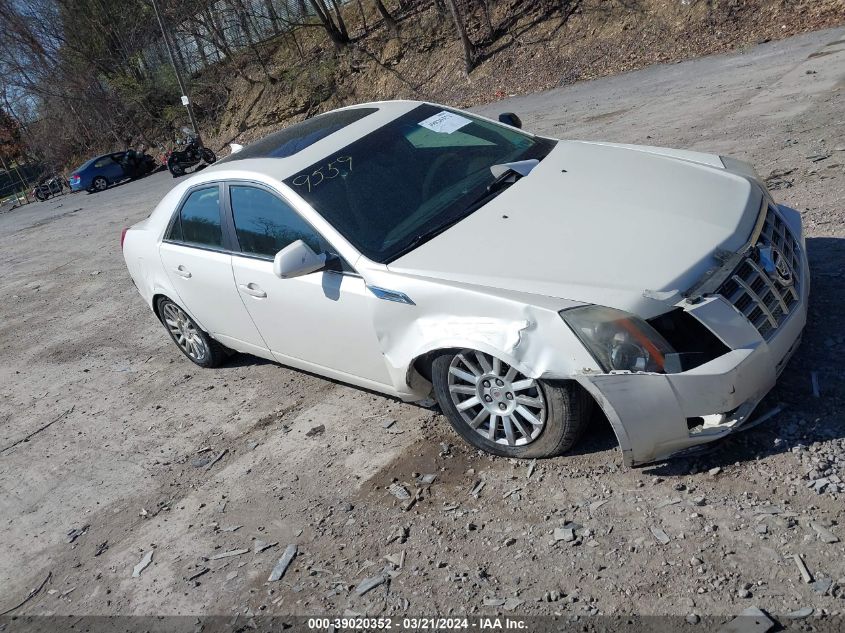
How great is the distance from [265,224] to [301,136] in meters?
0.85

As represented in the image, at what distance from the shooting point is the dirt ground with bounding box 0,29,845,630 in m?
3.15

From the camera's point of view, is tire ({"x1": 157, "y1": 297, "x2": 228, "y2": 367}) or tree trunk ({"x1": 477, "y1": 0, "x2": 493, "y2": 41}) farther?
tree trunk ({"x1": 477, "y1": 0, "x2": 493, "y2": 41})

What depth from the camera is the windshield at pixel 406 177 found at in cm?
442

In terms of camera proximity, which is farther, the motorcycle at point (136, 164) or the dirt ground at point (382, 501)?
the motorcycle at point (136, 164)

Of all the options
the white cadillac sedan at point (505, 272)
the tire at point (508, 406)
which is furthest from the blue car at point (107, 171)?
the tire at point (508, 406)

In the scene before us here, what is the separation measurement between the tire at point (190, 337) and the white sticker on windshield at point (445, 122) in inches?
96.3

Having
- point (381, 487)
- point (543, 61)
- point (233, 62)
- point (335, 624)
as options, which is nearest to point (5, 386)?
point (381, 487)

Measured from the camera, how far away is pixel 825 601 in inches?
A: 109

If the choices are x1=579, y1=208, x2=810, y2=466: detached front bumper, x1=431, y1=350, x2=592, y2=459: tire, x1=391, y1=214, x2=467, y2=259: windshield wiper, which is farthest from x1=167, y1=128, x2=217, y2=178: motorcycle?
x1=579, y1=208, x2=810, y2=466: detached front bumper

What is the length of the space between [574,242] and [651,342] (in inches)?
29.4

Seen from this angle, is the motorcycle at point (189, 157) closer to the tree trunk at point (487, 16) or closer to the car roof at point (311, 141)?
the tree trunk at point (487, 16)

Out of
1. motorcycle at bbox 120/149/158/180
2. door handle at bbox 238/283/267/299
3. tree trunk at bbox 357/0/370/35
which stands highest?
tree trunk at bbox 357/0/370/35

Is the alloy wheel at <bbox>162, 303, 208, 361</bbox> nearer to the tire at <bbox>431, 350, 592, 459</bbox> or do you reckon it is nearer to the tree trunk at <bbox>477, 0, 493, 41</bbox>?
the tire at <bbox>431, 350, 592, 459</bbox>

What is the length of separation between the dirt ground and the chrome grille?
485mm
